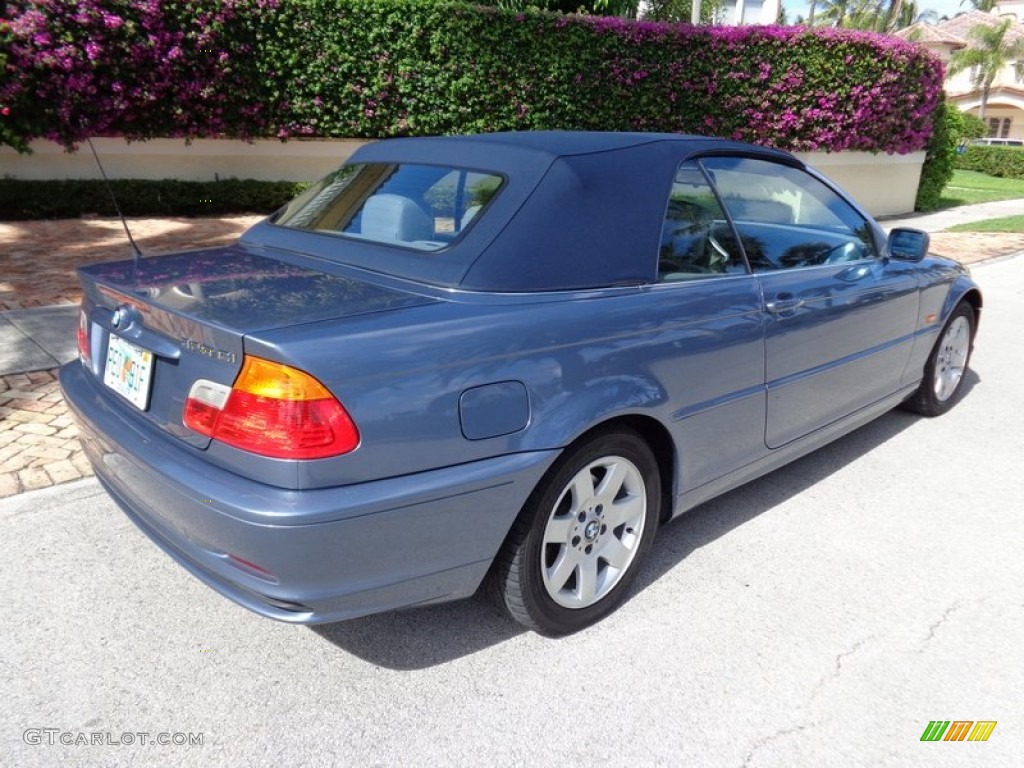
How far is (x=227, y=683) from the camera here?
2518 mm

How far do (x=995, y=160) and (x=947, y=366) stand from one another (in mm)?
33178

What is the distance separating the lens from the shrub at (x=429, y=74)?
381 inches

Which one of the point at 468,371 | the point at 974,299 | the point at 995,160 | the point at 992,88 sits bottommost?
the point at 974,299

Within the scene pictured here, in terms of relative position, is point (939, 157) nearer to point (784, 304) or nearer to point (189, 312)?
point (784, 304)

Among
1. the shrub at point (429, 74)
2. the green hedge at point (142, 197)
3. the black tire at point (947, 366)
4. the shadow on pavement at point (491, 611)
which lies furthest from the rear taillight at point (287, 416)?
the green hedge at point (142, 197)

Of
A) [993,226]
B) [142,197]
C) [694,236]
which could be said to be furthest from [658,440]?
[993,226]

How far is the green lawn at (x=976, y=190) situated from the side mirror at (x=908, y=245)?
16.0 metres

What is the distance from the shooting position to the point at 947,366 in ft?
16.3

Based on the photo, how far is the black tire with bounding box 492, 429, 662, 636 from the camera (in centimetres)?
255

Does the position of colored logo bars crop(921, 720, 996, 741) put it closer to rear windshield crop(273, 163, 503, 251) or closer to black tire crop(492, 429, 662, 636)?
black tire crop(492, 429, 662, 636)

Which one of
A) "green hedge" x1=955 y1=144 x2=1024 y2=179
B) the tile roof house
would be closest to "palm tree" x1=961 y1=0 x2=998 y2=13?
the tile roof house

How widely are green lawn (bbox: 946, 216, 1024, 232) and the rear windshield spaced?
1346 cm

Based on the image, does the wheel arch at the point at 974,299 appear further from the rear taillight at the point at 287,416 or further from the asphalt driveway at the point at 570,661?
the rear taillight at the point at 287,416

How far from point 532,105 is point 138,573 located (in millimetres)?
10696
